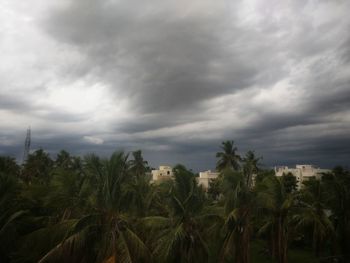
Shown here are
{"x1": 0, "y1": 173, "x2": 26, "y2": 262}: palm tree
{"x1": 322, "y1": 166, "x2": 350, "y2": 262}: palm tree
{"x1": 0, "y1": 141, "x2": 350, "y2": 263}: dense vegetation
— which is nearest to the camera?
{"x1": 0, "y1": 141, "x2": 350, "y2": 263}: dense vegetation

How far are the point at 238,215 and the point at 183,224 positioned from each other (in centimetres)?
347

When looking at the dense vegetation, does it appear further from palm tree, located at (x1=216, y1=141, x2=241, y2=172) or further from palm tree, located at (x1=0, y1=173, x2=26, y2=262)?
palm tree, located at (x1=216, y1=141, x2=241, y2=172)

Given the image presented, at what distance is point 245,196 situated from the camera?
65.9 feet

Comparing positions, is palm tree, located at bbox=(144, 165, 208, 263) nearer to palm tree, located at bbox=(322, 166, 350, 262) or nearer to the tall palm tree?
palm tree, located at bbox=(322, 166, 350, 262)

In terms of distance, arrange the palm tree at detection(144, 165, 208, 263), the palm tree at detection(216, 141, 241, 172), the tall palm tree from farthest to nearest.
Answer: the palm tree at detection(216, 141, 241, 172)
the tall palm tree
the palm tree at detection(144, 165, 208, 263)

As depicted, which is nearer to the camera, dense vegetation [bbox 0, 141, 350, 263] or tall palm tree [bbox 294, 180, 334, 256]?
dense vegetation [bbox 0, 141, 350, 263]

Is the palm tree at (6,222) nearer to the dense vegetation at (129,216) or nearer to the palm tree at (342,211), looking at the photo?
the dense vegetation at (129,216)

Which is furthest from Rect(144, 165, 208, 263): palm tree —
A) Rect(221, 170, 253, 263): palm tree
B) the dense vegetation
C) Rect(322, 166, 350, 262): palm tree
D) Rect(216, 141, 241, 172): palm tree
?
Rect(216, 141, 241, 172): palm tree

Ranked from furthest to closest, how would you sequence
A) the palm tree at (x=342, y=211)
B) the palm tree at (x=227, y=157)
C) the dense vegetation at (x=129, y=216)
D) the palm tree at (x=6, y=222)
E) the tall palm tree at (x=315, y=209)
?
the palm tree at (x=227, y=157), the tall palm tree at (x=315, y=209), the palm tree at (x=342, y=211), the palm tree at (x=6, y=222), the dense vegetation at (x=129, y=216)

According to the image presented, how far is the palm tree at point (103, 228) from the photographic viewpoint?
14969mm

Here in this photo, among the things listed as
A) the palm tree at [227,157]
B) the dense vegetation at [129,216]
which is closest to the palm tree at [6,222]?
the dense vegetation at [129,216]

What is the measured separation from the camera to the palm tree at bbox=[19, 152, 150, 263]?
15.0 metres

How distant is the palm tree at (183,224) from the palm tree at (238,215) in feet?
5.32

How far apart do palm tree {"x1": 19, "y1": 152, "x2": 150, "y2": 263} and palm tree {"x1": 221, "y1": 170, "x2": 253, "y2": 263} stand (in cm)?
595
